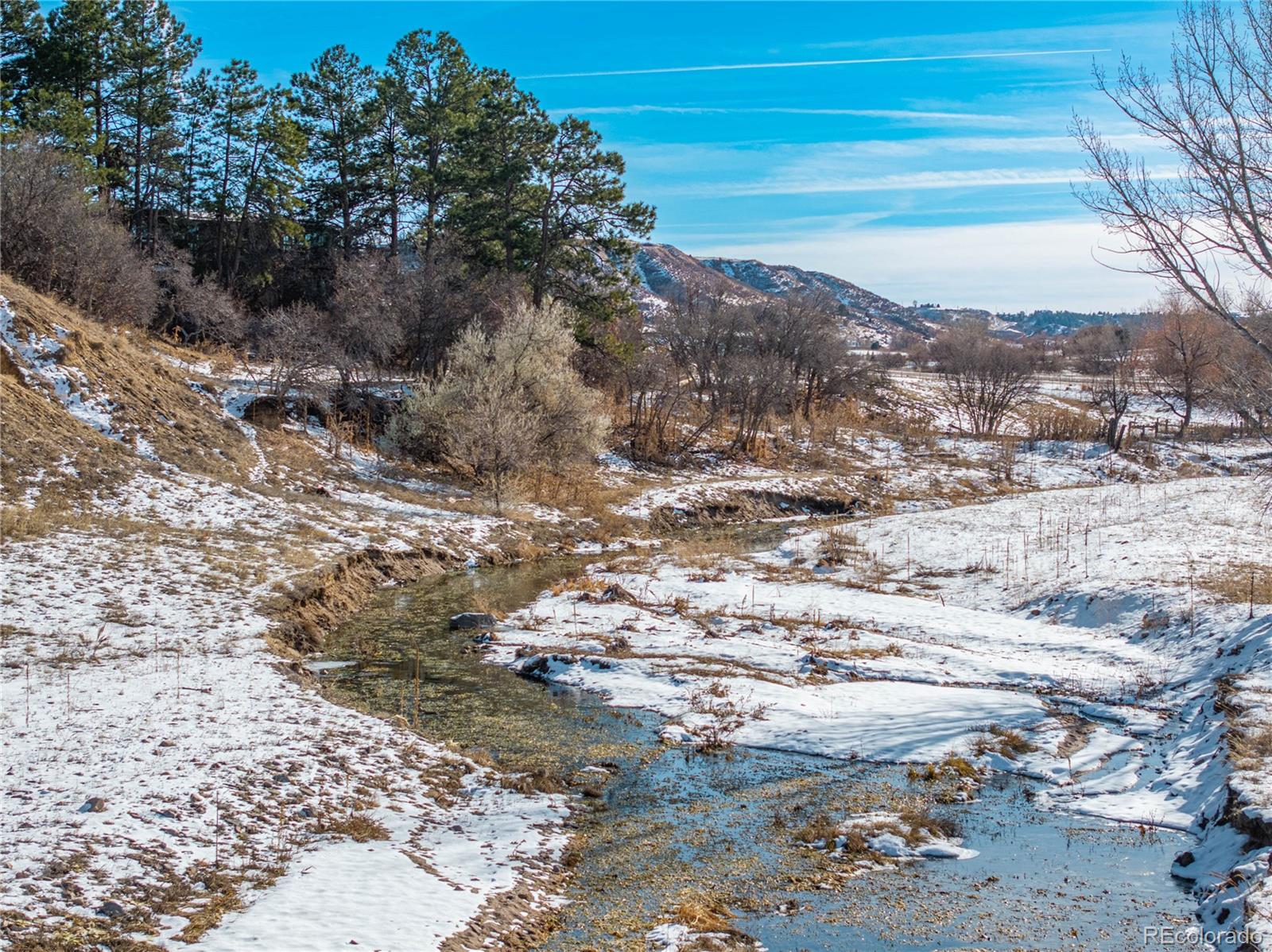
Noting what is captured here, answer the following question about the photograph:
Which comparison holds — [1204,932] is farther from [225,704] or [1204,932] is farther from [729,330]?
Answer: [729,330]

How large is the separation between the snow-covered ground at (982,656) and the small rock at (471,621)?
0.44 metres

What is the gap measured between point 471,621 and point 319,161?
39372mm

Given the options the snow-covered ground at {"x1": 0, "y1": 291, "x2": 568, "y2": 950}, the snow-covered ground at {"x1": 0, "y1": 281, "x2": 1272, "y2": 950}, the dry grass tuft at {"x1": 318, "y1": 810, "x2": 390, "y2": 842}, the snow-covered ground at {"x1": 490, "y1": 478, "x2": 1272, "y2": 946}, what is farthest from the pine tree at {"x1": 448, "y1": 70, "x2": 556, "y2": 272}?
the dry grass tuft at {"x1": 318, "y1": 810, "x2": 390, "y2": 842}

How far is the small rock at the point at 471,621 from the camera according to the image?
17.5 m

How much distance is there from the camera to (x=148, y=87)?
143ft

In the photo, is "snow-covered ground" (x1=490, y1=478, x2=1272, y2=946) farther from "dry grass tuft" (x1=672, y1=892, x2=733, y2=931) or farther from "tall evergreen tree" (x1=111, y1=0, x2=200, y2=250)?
"tall evergreen tree" (x1=111, y1=0, x2=200, y2=250)

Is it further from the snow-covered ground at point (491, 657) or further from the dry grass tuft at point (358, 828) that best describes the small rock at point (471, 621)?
the dry grass tuft at point (358, 828)

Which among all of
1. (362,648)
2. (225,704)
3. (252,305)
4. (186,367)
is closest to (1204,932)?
(225,704)

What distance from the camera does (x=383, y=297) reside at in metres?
39.6

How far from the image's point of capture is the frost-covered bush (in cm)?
2977

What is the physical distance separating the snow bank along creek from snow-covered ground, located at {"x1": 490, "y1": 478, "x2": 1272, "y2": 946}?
0.33 metres

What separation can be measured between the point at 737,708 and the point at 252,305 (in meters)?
44.5

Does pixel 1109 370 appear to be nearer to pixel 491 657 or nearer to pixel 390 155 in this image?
pixel 390 155

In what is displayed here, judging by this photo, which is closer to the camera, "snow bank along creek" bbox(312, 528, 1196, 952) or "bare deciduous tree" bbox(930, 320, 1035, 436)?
"snow bank along creek" bbox(312, 528, 1196, 952)
